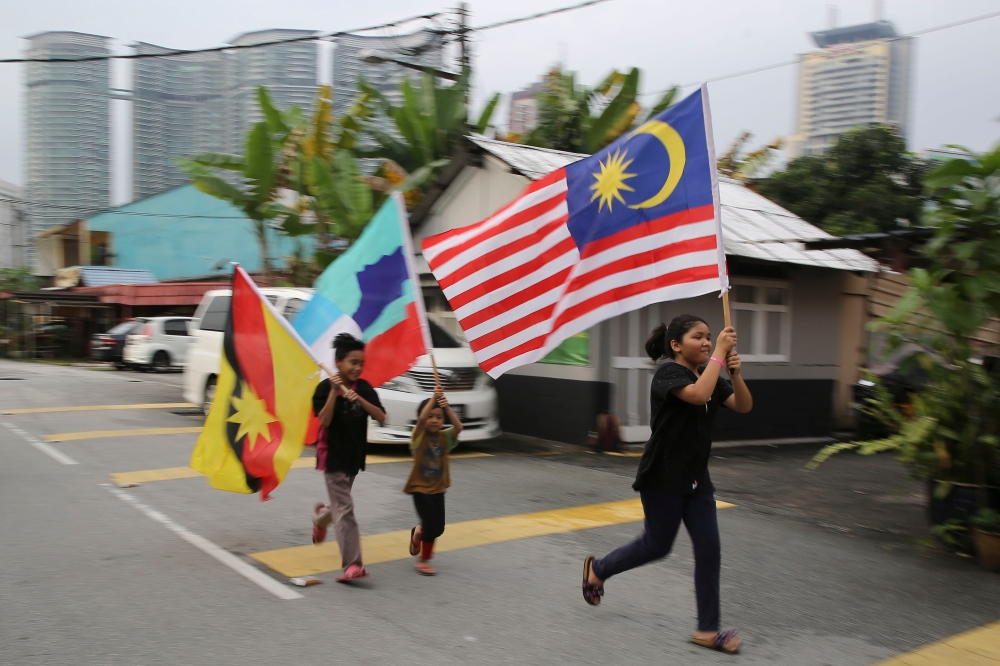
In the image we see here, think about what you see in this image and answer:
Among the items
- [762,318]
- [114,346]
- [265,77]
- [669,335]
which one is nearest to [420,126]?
[762,318]

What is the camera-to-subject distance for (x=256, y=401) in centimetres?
585

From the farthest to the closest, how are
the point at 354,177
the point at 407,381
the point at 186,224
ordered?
the point at 186,224
the point at 354,177
the point at 407,381

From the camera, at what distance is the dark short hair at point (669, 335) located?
4.61m

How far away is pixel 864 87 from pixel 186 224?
95.6m

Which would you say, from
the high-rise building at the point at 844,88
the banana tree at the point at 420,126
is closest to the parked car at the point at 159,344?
the banana tree at the point at 420,126

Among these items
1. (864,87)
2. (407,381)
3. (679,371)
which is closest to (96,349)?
(407,381)

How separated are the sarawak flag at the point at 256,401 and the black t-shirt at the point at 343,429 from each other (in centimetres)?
16

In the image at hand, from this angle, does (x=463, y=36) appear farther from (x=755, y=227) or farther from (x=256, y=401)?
(x=256, y=401)

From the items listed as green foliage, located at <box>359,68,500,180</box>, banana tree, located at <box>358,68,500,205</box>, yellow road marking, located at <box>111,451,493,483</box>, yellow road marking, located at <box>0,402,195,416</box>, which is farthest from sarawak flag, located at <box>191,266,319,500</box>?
green foliage, located at <box>359,68,500,180</box>

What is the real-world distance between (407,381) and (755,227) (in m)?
6.19

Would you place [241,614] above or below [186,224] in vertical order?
below

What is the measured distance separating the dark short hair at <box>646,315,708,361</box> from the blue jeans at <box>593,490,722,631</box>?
0.79 metres

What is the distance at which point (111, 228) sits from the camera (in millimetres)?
38625

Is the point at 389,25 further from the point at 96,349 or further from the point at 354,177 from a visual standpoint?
the point at 96,349
